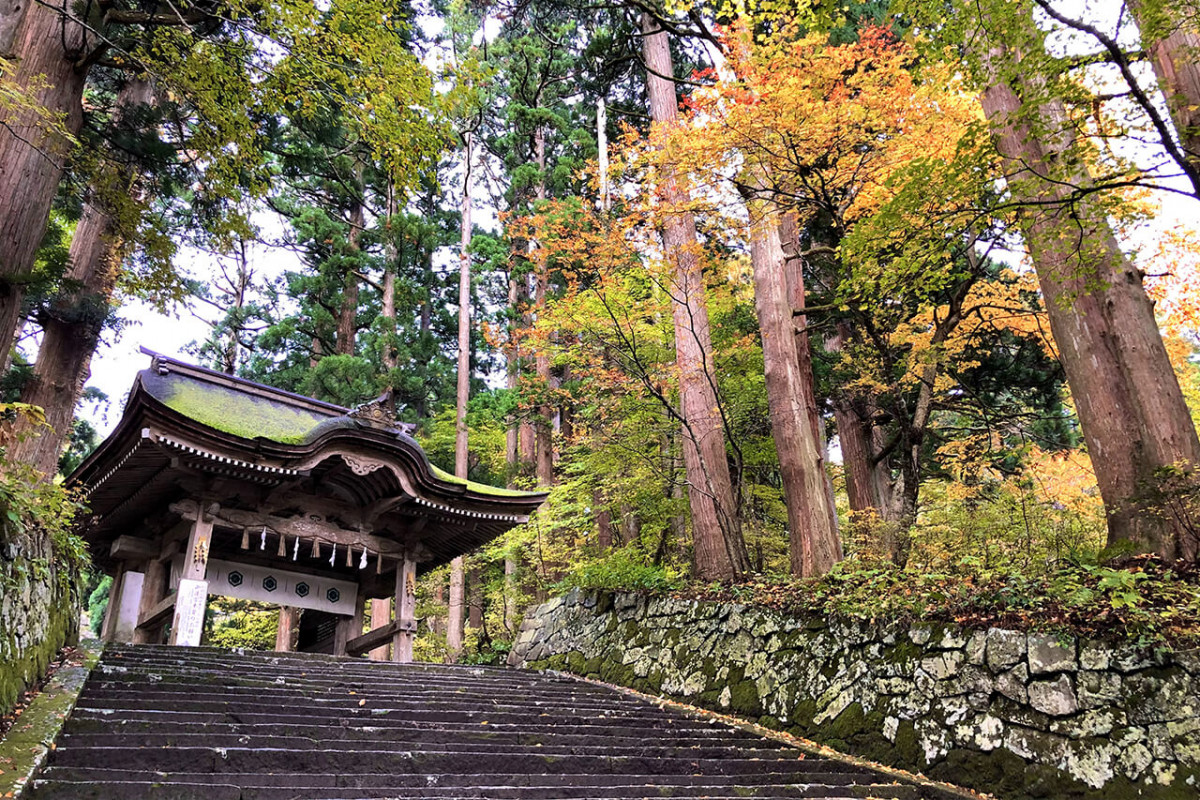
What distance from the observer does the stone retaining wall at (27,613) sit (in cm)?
325

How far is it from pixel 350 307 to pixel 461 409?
496 centimetres

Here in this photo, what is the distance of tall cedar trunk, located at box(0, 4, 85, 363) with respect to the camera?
464 centimetres

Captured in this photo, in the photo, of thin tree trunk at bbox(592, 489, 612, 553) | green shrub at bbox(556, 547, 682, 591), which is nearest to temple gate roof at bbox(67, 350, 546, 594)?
green shrub at bbox(556, 547, 682, 591)

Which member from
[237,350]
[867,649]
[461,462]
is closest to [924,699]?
[867,649]

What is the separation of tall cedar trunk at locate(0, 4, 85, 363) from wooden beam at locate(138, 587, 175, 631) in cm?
506

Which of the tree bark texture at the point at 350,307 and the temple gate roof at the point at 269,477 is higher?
the tree bark texture at the point at 350,307

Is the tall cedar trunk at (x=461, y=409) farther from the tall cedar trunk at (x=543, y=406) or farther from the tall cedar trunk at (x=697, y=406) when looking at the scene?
the tall cedar trunk at (x=697, y=406)

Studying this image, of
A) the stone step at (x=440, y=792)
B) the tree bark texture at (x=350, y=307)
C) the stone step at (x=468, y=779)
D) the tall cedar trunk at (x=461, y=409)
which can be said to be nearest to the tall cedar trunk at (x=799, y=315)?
the stone step at (x=468, y=779)

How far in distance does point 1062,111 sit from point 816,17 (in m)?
2.25

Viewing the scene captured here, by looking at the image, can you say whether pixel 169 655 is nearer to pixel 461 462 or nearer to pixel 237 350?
pixel 461 462

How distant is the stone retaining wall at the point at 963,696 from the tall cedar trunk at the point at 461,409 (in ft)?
24.2

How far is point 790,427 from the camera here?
24.2 feet

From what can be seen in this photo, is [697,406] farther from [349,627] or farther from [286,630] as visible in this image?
[286,630]

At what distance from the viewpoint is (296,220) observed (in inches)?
682
